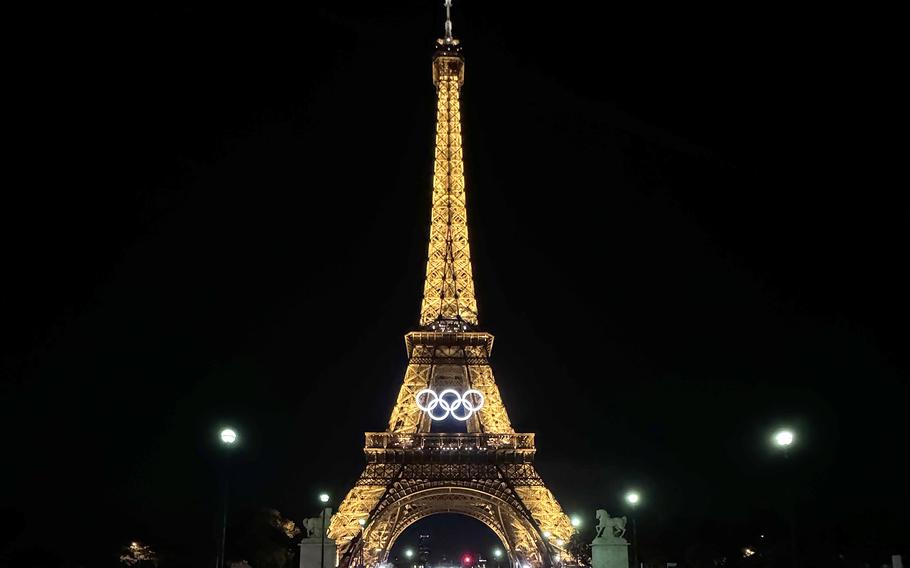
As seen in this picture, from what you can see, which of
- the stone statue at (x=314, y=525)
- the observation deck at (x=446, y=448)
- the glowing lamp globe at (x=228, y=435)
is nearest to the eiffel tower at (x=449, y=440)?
the observation deck at (x=446, y=448)

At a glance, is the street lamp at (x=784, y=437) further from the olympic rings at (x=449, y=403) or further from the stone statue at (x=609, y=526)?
the olympic rings at (x=449, y=403)

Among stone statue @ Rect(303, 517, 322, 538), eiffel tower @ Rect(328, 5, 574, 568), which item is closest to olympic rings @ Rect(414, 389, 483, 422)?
eiffel tower @ Rect(328, 5, 574, 568)

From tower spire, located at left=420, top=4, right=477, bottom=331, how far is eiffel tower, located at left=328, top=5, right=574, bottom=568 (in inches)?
3.0

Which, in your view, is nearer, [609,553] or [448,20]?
[609,553]

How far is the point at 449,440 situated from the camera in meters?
63.2

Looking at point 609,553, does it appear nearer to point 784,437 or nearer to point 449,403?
point 784,437

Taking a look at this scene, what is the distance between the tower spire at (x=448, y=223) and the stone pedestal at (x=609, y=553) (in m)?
39.3

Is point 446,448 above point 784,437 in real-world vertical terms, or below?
above

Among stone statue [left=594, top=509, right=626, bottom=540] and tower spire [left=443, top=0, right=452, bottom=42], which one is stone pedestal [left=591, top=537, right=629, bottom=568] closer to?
stone statue [left=594, top=509, right=626, bottom=540]

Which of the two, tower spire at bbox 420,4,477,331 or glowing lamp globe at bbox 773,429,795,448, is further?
tower spire at bbox 420,4,477,331

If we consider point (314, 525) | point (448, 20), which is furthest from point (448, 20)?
point (314, 525)

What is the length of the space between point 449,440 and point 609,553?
35.3 m

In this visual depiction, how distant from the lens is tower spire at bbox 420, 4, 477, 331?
68.5m

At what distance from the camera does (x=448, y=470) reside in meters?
62.6
